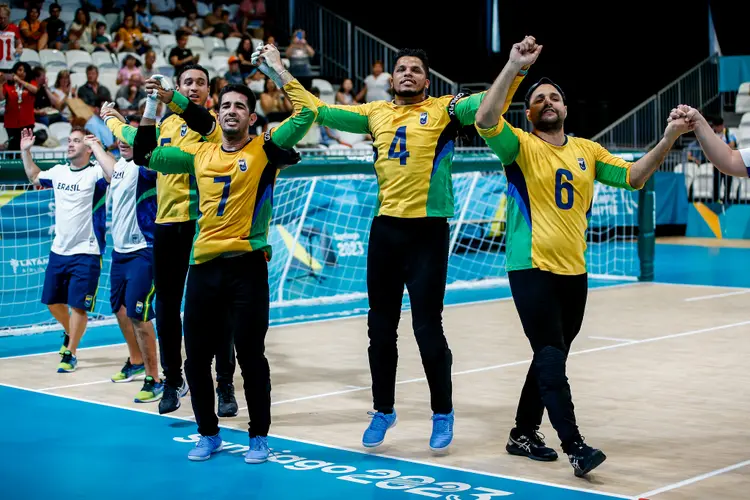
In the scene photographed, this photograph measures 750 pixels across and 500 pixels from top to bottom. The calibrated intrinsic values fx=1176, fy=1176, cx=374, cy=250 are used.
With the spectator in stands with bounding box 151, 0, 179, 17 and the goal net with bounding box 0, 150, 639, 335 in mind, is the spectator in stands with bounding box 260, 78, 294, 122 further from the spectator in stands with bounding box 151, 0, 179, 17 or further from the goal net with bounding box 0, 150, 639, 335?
the spectator in stands with bounding box 151, 0, 179, 17

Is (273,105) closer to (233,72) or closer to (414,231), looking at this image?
(233,72)

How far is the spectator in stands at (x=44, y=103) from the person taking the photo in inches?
699

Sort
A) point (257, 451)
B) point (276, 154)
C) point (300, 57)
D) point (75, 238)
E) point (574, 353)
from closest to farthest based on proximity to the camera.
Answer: point (257, 451)
point (276, 154)
point (75, 238)
point (574, 353)
point (300, 57)

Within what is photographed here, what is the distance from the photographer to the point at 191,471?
254 inches

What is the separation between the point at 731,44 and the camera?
2889cm

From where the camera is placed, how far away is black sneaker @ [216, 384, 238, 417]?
7902 millimetres

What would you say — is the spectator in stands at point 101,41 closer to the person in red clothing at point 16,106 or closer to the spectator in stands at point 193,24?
the spectator in stands at point 193,24

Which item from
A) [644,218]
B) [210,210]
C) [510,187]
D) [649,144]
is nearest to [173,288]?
[210,210]

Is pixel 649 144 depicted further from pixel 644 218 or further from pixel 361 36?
pixel 644 218

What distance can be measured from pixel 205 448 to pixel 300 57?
16.9 m

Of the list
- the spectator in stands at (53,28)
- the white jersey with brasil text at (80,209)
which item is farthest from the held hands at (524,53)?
the spectator in stands at (53,28)

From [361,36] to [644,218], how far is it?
1160 cm

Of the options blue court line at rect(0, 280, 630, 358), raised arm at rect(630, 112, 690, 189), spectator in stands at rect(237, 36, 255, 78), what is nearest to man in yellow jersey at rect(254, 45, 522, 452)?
raised arm at rect(630, 112, 690, 189)

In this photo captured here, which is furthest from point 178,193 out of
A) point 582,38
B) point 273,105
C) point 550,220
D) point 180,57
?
point 582,38
